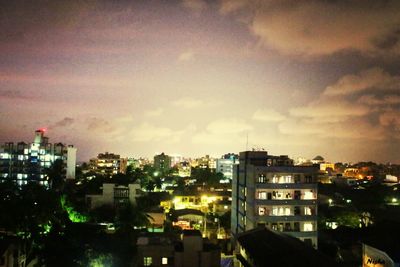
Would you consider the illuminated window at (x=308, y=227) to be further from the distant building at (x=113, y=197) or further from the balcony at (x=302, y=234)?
the distant building at (x=113, y=197)

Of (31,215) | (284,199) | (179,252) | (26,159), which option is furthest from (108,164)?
(179,252)

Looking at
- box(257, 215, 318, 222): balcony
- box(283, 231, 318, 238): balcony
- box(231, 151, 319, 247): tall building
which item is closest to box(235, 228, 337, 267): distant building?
box(257, 215, 318, 222): balcony

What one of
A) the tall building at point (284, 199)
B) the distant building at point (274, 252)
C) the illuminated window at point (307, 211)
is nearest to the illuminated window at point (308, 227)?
the tall building at point (284, 199)

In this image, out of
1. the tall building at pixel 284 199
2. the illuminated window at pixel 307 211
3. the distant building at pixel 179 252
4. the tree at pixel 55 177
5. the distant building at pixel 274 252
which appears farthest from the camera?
the tree at pixel 55 177

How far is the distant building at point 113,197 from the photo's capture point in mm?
51562

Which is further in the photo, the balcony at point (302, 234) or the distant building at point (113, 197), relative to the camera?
the distant building at point (113, 197)

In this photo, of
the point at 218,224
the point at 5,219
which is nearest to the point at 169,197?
Result: the point at 218,224

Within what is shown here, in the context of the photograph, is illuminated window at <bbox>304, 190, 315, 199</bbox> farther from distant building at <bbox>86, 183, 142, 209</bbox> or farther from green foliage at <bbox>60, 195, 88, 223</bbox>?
green foliage at <bbox>60, 195, 88, 223</bbox>

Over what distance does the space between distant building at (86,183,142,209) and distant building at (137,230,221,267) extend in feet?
76.2

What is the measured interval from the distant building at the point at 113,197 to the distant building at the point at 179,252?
914 inches

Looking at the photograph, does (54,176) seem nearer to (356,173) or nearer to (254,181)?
(254,181)

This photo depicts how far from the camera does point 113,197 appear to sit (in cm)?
5212

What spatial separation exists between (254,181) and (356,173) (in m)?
136

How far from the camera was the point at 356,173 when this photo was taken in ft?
526
